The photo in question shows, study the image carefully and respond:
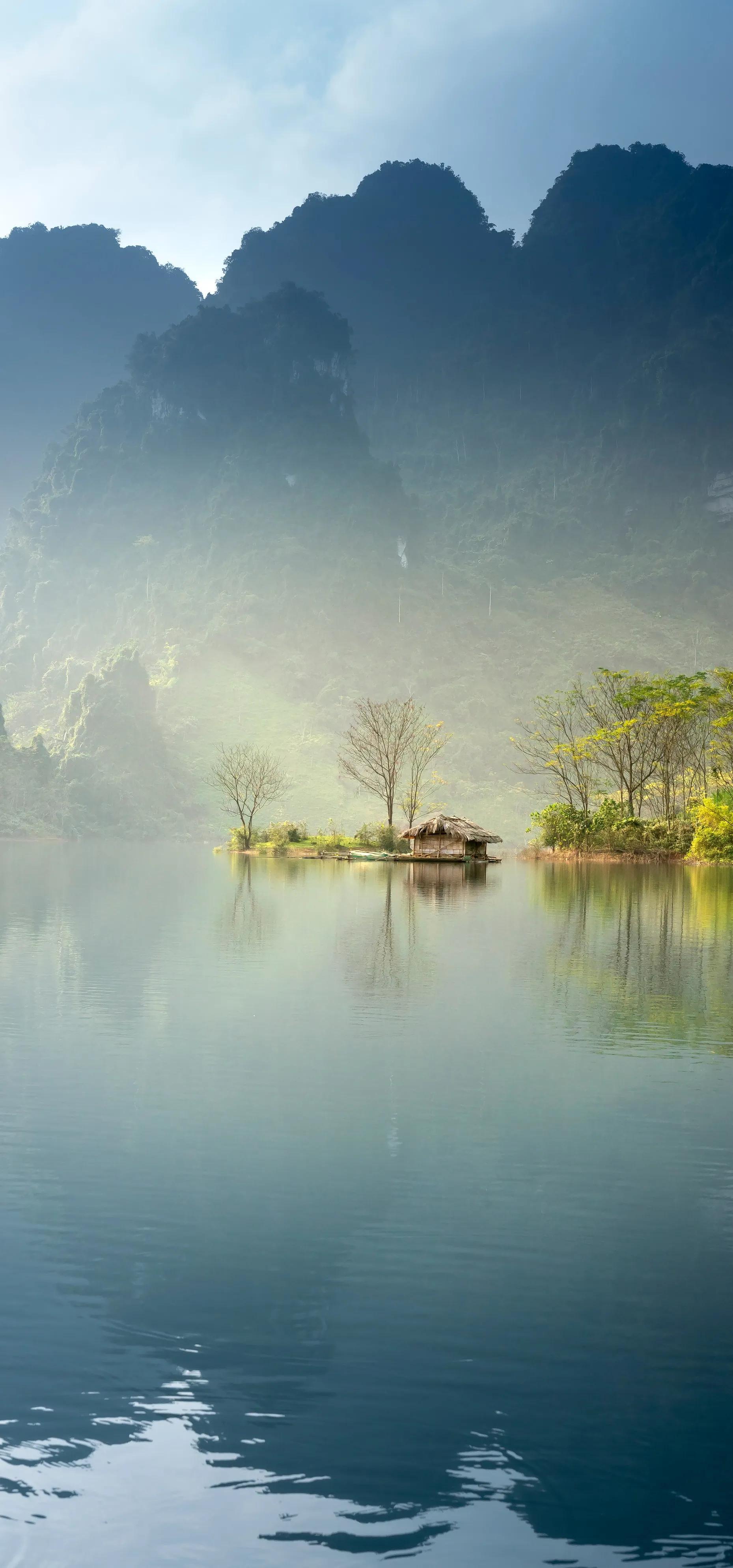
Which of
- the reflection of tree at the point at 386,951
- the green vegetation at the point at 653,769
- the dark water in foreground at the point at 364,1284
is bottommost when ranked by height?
the dark water in foreground at the point at 364,1284

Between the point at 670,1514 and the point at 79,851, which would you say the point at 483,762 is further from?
the point at 670,1514

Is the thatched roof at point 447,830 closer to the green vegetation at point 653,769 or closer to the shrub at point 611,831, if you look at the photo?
the shrub at point 611,831

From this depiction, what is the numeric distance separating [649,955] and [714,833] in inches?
836

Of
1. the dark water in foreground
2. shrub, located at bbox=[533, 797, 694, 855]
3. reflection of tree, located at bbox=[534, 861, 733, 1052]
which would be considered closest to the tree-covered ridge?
shrub, located at bbox=[533, 797, 694, 855]

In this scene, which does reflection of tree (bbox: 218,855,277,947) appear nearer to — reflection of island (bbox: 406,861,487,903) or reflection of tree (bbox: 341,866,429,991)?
reflection of tree (bbox: 341,866,429,991)

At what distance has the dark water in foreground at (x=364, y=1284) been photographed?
2.78m

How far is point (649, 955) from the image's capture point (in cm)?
1221

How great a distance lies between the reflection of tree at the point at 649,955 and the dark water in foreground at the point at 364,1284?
0.12 m

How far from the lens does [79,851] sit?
54.4 meters

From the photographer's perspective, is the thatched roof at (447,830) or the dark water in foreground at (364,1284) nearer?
the dark water in foreground at (364,1284)

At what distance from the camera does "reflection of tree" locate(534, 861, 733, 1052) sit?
843 centimetres

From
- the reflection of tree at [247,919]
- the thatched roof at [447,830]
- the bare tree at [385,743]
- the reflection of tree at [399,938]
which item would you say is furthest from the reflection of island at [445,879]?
the bare tree at [385,743]

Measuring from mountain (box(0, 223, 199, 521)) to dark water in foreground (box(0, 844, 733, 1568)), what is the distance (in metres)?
200

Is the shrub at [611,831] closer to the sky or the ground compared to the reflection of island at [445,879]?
closer to the sky
